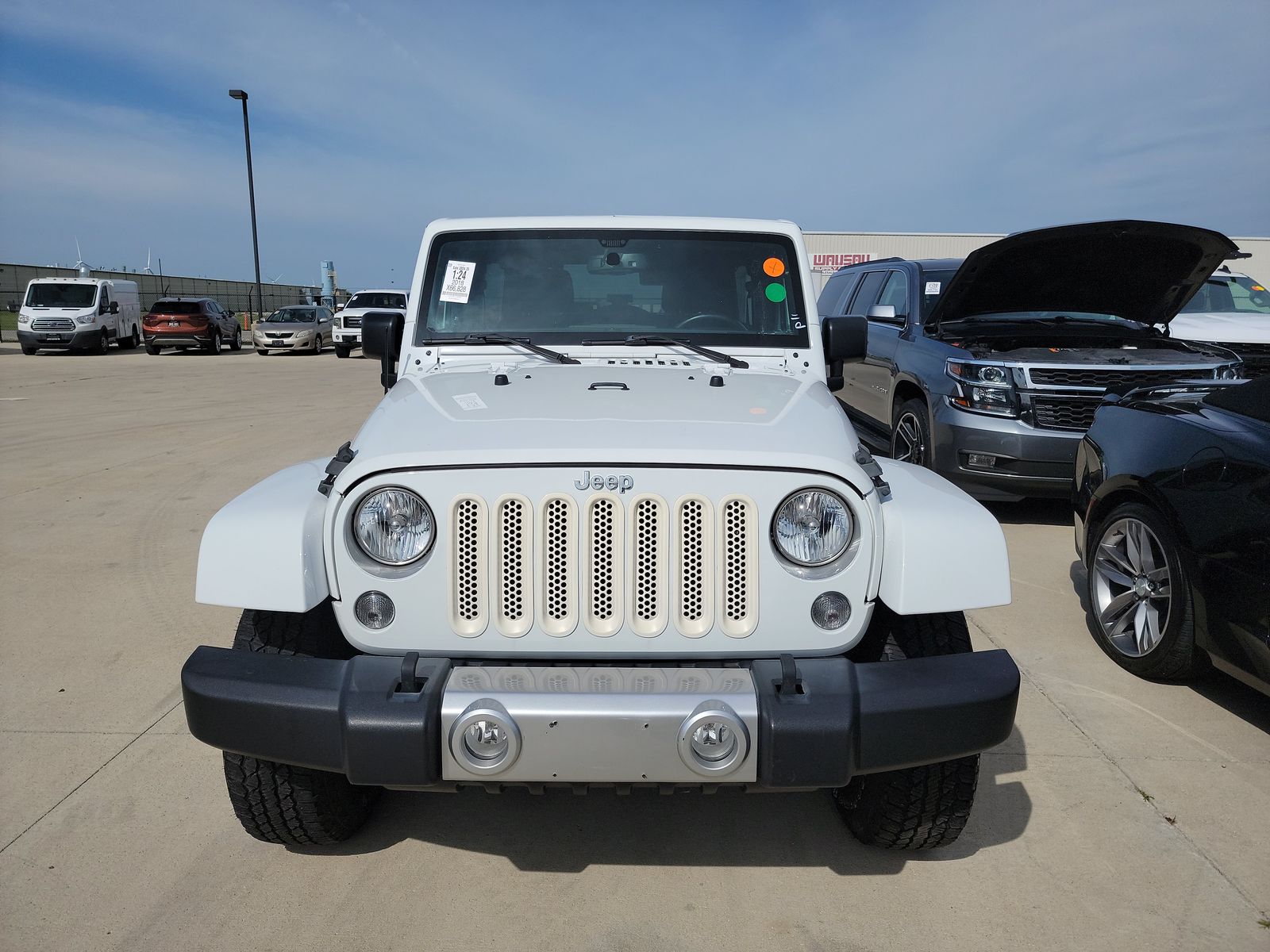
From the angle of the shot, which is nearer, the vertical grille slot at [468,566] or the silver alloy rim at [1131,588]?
the vertical grille slot at [468,566]

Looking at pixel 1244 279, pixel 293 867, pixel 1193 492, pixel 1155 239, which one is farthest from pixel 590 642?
pixel 1244 279

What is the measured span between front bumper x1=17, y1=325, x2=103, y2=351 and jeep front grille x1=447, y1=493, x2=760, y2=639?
25273mm

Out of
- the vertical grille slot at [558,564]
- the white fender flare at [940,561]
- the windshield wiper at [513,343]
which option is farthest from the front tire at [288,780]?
the white fender flare at [940,561]

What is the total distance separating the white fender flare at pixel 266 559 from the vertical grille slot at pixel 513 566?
0.47 meters

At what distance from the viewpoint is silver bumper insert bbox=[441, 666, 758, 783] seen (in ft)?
6.66

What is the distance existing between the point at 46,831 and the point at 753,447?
8.00 ft

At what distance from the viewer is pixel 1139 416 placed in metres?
3.98

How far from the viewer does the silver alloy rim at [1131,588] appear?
371 cm

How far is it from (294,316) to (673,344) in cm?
2550

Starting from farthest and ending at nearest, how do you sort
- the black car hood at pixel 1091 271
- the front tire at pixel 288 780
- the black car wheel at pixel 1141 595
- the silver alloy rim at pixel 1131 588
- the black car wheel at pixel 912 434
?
the black car wheel at pixel 912 434 → the black car hood at pixel 1091 271 → the silver alloy rim at pixel 1131 588 → the black car wheel at pixel 1141 595 → the front tire at pixel 288 780

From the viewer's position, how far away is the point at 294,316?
26469mm

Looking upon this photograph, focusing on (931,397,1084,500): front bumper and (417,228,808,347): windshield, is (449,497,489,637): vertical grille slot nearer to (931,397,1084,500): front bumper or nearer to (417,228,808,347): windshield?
(417,228,808,347): windshield

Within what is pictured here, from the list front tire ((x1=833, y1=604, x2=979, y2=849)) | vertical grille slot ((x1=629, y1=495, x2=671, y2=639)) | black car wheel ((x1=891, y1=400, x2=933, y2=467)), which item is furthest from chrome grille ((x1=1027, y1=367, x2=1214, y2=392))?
vertical grille slot ((x1=629, y1=495, x2=671, y2=639))

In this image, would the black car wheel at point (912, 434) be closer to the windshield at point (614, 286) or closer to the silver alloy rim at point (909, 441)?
the silver alloy rim at point (909, 441)
